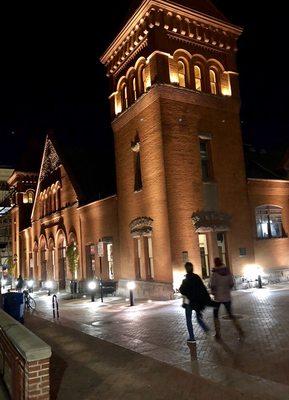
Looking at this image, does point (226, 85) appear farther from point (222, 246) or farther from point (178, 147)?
point (222, 246)

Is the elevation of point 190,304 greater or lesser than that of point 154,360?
greater

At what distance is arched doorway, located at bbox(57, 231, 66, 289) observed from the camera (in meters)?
32.4

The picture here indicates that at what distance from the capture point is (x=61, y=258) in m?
32.9

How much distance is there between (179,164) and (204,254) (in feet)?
15.7

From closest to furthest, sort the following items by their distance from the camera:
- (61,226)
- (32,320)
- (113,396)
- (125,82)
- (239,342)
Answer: (113,396) < (239,342) < (32,320) < (125,82) < (61,226)

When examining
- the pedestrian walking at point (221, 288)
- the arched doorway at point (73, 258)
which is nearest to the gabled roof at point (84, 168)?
the arched doorway at point (73, 258)

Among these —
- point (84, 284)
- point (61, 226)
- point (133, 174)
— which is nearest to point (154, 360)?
point (133, 174)

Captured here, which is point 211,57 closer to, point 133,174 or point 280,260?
point 133,174

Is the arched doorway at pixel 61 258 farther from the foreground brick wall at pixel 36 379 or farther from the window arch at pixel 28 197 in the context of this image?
the foreground brick wall at pixel 36 379

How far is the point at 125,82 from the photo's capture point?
23.6 m

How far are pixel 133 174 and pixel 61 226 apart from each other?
12114 millimetres

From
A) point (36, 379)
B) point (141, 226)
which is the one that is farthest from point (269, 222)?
point (36, 379)

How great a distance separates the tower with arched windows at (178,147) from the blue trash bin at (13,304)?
22.4 feet

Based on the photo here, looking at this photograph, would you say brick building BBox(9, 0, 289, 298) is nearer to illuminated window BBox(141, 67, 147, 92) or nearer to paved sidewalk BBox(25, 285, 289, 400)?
illuminated window BBox(141, 67, 147, 92)
